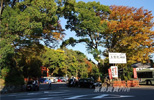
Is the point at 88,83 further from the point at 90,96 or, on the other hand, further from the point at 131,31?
the point at 90,96

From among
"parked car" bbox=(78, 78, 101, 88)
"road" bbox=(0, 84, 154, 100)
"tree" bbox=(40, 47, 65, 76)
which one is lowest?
"road" bbox=(0, 84, 154, 100)

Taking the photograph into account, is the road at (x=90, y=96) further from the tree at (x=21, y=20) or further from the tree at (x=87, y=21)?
the tree at (x=87, y=21)

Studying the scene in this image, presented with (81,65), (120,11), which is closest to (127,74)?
(120,11)

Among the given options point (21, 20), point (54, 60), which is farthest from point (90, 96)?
point (54, 60)

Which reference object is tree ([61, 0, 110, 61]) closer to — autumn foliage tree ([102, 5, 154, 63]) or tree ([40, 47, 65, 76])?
autumn foliage tree ([102, 5, 154, 63])

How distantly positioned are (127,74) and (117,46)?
20.0 ft

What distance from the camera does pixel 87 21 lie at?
3020cm

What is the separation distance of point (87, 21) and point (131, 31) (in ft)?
23.5

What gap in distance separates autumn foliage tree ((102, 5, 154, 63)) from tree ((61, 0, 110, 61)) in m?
1.50

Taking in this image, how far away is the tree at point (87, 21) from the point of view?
30.2 meters

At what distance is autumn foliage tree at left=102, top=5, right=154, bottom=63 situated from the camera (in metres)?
29.7

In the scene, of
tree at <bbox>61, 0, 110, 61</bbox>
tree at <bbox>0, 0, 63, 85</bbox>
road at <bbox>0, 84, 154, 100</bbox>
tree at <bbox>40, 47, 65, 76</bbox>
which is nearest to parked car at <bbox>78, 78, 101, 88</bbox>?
tree at <bbox>61, 0, 110, 61</bbox>

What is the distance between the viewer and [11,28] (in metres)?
21.2

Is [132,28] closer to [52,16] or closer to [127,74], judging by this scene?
[127,74]
